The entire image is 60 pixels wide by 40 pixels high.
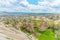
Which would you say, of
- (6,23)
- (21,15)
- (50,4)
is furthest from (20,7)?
(50,4)

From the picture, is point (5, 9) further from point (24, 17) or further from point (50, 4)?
point (50, 4)

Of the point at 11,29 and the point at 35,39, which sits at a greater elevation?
the point at 11,29

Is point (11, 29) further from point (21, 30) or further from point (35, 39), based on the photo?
point (35, 39)

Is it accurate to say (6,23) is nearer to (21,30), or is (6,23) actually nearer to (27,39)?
(21,30)

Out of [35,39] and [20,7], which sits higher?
[20,7]

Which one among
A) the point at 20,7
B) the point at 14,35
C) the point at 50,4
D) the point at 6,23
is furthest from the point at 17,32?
the point at 50,4

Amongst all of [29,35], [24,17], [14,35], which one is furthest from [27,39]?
[24,17]

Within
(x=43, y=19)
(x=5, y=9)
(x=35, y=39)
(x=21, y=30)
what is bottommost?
(x=35, y=39)
